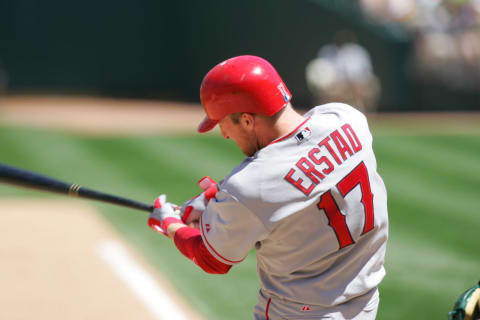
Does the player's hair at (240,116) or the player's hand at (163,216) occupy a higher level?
the player's hair at (240,116)

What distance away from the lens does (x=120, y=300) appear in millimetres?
5012

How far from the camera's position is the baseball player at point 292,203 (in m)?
2.32

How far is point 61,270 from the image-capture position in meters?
5.68

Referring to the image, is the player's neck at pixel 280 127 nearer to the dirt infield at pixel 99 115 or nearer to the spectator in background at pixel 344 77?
the dirt infield at pixel 99 115

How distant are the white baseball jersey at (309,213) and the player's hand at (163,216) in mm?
372

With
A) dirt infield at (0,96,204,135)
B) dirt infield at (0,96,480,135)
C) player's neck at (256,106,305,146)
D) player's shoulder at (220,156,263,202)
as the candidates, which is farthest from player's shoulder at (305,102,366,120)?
dirt infield at (0,96,204,135)

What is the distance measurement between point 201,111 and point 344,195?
14.6m

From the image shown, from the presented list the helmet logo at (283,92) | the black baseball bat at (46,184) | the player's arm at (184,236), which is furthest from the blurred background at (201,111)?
the helmet logo at (283,92)

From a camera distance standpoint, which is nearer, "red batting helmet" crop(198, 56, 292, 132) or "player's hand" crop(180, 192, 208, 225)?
"red batting helmet" crop(198, 56, 292, 132)

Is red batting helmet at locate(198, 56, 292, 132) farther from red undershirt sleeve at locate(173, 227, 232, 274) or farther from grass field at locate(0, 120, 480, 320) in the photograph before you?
grass field at locate(0, 120, 480, 320)

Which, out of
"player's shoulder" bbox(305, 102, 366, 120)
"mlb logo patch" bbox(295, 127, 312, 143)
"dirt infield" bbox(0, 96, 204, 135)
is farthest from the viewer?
"dirt infield" bbox(0, 96, 204, 135)

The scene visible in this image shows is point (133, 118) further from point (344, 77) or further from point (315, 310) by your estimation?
point (315, 310)

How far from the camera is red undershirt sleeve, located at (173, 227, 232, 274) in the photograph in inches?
97.7

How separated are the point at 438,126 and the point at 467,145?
2199 millimetres
